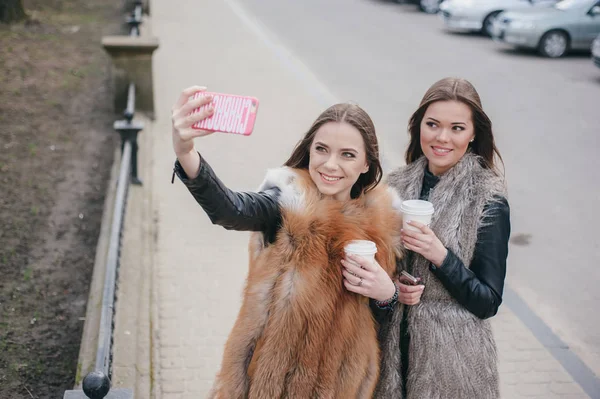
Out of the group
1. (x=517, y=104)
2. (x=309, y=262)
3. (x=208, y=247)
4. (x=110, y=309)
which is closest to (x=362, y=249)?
(x=309, y=262)

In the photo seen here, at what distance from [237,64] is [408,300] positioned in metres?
12.2

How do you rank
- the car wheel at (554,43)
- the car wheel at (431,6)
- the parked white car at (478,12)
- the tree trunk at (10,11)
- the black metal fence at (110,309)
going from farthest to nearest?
the car wheel at (431,6), the parked white car at (478,12), the car wheel at (554,43), the tree trunk at (10,11), the black metal fence at (110,309)

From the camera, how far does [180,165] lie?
7.74 ft

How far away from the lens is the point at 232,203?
2.45 meters

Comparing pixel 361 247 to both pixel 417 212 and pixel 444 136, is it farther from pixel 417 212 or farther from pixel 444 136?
pixel 444 136

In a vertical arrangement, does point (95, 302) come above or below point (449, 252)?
below

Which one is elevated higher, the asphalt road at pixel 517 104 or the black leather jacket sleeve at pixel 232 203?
the black leather jacket sleeve at pixel 232 203

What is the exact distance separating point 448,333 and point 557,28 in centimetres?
1524

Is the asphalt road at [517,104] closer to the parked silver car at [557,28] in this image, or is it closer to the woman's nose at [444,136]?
the parked silver car at [557,28]

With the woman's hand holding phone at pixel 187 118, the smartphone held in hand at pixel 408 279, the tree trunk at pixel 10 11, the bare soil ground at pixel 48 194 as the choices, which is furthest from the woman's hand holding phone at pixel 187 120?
the tree trunk at pixel 10 11

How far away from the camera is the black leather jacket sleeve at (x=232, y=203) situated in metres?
2.38

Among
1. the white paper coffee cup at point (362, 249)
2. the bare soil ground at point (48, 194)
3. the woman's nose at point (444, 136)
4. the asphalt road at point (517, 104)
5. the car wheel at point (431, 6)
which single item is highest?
the woman's nose at point (444, 136)

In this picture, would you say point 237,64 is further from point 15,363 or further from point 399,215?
point 399,215

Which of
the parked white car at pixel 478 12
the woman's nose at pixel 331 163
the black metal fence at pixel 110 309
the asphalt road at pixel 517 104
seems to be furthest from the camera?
the parked white car at pixel 478 12
